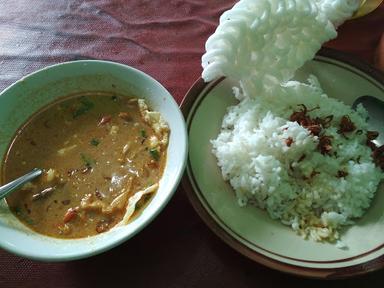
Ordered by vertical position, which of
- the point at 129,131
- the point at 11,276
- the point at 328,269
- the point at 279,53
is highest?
the point at 279,53

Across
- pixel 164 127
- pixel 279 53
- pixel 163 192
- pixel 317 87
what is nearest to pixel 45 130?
pixel 164 127

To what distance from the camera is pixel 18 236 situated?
3.71ft

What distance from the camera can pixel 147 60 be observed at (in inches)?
73.9

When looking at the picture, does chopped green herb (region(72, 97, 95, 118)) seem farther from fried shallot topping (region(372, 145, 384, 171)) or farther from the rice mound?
fried shallot topping (region(372, 145, 384, 171))

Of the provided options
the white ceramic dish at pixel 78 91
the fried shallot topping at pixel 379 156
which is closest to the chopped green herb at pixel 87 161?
the white ceramic dish at pixel 78 91

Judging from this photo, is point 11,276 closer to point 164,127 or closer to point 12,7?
point 164,127

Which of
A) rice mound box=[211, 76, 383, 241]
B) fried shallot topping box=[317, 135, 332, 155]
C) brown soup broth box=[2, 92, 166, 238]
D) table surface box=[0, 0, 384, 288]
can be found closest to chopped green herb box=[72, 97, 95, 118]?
brown soup broth box=[2, 92, 166, 238]

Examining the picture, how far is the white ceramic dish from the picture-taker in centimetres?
109

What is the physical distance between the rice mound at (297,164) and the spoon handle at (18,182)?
A: 602mm

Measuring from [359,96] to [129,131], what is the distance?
88 cm

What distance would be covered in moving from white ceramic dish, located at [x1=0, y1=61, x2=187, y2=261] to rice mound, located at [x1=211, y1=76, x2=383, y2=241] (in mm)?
213

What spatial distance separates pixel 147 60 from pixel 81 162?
682 millimetres

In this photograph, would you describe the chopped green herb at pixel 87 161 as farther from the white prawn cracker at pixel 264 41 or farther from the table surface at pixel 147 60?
the white prawn cracker at pixel 264 41

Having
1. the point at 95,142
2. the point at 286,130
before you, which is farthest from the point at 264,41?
the point at 95,142
